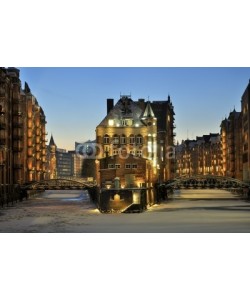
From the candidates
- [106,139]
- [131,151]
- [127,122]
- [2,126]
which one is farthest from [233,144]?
[2,126]

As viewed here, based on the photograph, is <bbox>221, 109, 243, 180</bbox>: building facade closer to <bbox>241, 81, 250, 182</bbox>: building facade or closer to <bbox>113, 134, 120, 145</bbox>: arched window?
<bbox>241, 81, 250, 182</bbox>: building facade

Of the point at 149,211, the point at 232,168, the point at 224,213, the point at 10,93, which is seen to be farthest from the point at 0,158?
the point at 232,168

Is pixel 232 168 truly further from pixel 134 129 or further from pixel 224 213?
pixel 224 213

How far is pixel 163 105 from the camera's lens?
100 metres

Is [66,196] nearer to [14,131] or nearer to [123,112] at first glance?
[123,112]

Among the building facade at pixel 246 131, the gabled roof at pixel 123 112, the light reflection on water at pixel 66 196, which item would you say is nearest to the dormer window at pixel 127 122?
the gabled roof at pixel 123 112

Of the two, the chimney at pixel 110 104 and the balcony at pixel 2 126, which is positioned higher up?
the chimney at pixel 110 104

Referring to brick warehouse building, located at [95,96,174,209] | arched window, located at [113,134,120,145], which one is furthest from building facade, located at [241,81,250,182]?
arched window, located at [113,134,120,145]

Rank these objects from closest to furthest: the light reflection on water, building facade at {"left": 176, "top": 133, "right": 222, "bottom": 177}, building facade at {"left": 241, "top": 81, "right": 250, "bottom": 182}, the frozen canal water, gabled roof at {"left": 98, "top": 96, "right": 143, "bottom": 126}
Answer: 1. the frozen canal water
2. gabled roof at {"left": 98, "top": 96, "right": 143, "bottom": 126}
3. building facade at {"left": 241, "top": 81, "right": 250, "bottom": 182}
4. the light reflection on water
5. building facade at {"left": 176, "top": 133, "right": 222, "bottom": 177}

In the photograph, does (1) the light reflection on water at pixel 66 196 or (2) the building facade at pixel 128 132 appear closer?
(2) the building facade at pixel 128 132

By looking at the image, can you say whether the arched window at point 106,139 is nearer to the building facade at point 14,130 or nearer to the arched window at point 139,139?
the arched window at point 139,139

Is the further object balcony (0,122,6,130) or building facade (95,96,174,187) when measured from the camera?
building facade (95,96,174,187)

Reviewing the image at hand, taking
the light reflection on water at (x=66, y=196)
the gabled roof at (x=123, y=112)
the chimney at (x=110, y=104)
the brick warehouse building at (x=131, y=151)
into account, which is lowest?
the light reflection on water at (x=66, y=196)

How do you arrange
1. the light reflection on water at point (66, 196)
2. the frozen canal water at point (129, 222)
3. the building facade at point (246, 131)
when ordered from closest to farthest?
the frozen canal water at point (129, 222) < the building facade at point (246, 131) < the light reflection on water at point (66, 196)
